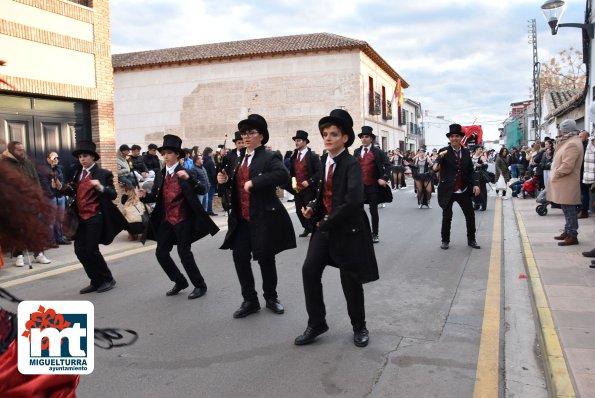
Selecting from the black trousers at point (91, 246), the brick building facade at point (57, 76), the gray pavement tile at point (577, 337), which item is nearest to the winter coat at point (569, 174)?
the gray pavement tile at point (577, 337)

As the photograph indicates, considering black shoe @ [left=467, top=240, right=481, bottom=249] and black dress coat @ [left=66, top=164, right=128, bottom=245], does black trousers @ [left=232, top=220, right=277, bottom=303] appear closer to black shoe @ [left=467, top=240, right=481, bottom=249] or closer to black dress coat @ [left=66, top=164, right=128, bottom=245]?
black dress coat @ [left=66, top=164, right=128, bottom=245]

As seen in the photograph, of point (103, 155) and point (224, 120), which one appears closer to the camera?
point (103, 155)

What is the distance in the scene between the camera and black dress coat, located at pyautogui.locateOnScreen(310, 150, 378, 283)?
13.4 ft

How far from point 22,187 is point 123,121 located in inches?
1427

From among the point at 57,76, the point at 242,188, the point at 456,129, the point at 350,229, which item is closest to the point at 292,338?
the point at 350,229

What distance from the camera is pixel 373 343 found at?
434 centimetres

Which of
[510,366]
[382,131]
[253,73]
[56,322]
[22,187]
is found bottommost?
[510,366]

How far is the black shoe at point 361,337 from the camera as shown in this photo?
4258 mm

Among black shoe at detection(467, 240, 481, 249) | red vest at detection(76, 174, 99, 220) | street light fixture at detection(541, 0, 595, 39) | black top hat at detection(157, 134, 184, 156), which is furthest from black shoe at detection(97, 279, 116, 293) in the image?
street light fixture at detection(541, 0, 595, 39)

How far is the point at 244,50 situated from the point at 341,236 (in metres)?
30.0

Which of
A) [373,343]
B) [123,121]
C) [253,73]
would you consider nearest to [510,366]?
[373,343]

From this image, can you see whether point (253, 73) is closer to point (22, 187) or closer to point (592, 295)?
point (592, 295)

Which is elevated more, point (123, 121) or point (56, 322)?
point (123, 121)

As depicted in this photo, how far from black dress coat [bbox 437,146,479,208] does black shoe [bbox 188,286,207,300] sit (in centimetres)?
416
